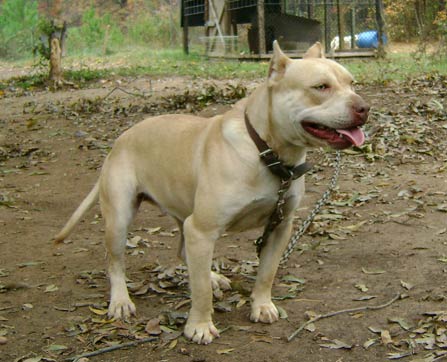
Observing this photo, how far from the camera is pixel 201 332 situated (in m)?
4.03

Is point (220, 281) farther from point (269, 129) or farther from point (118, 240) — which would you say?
point (269, 129)

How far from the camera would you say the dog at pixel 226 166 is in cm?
368

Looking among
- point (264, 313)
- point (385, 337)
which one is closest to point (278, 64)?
point (264, 313)

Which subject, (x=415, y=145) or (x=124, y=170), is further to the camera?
(x=415, y=145)

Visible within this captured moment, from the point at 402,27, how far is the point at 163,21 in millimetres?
9759

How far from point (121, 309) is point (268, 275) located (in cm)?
93

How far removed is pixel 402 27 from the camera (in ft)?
76.9

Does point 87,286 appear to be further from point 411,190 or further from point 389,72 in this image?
point 389,72

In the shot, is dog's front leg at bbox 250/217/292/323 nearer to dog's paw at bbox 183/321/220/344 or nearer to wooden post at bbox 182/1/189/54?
dog's paw at bbox 183/321/220/344

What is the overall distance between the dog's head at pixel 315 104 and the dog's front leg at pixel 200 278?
70cm

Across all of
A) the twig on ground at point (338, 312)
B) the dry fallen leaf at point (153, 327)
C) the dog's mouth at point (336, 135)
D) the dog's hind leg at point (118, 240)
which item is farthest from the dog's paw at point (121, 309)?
the dog's mouth at point (336, 135)

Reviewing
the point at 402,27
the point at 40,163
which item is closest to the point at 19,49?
the point at 402,27

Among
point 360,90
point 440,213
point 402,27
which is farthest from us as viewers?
point 402,27

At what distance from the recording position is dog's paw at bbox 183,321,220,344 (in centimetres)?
402
